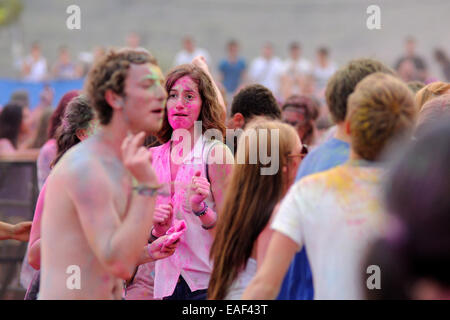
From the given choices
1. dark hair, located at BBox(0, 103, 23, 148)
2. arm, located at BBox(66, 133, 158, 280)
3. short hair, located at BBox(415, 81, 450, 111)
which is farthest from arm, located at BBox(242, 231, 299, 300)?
dark hair, located at BBox(0, 103, 23, 148)

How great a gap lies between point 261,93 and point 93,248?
262cm

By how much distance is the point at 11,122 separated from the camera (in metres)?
7.50

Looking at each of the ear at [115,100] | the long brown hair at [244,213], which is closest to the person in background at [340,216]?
the long brown hair at [244,213]

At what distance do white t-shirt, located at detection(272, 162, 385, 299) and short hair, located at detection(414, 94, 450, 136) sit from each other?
1495mm

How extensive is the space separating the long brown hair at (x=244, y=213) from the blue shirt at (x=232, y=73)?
12655mm

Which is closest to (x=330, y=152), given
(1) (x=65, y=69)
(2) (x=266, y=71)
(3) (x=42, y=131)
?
(3) (x=42, y=131)

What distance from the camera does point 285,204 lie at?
8.98 feet

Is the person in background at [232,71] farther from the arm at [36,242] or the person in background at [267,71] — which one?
the arm at [36,242]

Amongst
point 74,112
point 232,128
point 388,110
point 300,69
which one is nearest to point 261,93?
point 232,128

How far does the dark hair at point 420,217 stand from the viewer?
1.41 meters

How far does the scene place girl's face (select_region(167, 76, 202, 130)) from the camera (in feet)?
14.4

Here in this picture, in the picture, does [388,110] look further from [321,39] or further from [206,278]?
[321,39]

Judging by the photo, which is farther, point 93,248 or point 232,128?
point 232,128

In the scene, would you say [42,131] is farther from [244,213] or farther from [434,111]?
[244,213]
